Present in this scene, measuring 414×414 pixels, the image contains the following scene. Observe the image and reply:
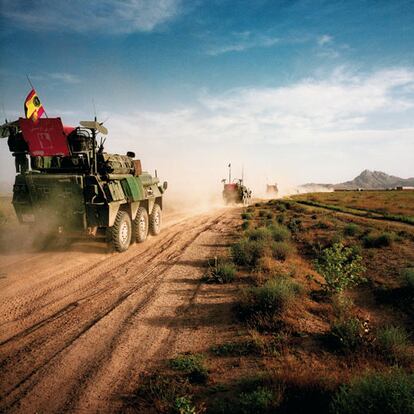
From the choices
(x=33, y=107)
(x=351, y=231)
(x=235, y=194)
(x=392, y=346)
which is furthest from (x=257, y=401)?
(x=235, y=194)

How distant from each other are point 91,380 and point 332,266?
5040mm

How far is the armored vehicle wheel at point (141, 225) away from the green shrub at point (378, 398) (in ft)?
30.2

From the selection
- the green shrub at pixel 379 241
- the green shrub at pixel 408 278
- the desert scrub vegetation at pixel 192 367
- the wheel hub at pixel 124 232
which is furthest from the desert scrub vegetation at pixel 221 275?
the green shrub at pixel 379 241

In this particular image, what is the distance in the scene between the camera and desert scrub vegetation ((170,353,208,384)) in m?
3.75

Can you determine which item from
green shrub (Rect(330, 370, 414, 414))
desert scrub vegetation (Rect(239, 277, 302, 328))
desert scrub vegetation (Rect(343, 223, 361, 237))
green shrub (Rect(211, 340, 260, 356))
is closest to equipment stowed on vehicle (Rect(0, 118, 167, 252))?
desert scrub vegetation (Rect(239, 277, 302, 328))

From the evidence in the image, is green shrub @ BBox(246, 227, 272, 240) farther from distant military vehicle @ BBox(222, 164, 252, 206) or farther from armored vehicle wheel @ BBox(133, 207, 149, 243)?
distant military vehicle @ BBox(222, 164, 252, 206)

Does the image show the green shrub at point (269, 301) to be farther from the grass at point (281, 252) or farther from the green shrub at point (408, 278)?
the grass at point (281, 252)

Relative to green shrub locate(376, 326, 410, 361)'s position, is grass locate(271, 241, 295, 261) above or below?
above

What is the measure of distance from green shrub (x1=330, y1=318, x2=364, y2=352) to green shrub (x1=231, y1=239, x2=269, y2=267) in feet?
13.7

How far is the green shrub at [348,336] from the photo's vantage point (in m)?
4.30

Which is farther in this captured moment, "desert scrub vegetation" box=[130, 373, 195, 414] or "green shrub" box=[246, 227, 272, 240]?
"green shrub" box=[246, 227, 272, 240]

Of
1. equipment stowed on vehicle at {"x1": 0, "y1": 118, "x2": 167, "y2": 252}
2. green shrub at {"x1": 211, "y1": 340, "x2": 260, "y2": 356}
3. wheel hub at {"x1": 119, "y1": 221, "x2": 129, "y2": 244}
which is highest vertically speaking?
equipment stowed on vehicle at {"x1": 0, "y1": 118, "x2": 167, "y2": 252}

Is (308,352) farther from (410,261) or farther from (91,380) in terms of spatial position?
(410,261)

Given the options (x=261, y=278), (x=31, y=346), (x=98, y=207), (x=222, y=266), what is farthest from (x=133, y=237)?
(x=31, y=346)
